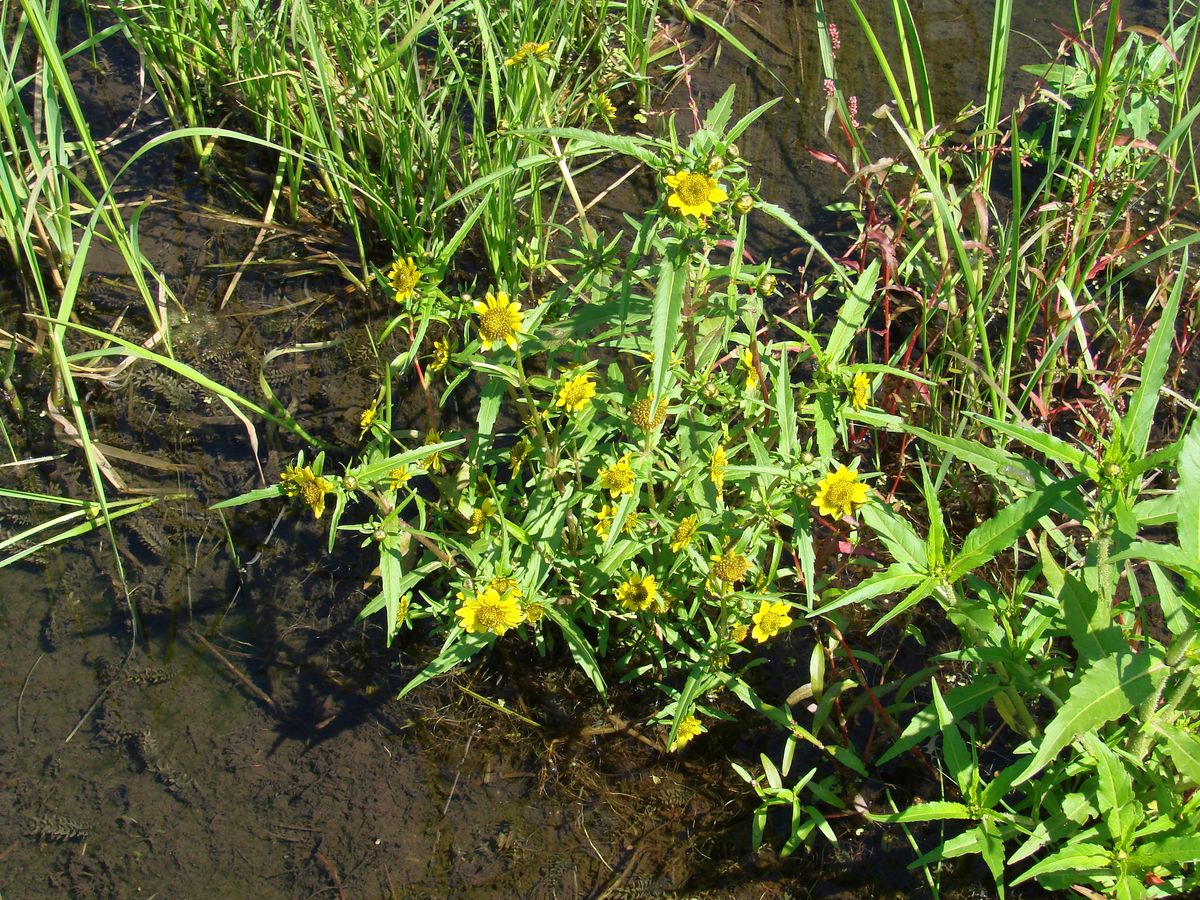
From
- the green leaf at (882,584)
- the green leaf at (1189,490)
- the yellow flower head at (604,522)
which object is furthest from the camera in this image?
the yellow flower head at (604,522)

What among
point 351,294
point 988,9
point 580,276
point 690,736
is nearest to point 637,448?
point 580,276

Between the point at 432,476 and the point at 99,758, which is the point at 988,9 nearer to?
the point at 432,476

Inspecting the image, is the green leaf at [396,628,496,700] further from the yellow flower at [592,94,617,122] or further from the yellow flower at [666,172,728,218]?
the yellow flower at [592,94,617,122]

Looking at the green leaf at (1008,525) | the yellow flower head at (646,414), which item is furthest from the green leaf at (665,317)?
the green leaf at (1008,525)

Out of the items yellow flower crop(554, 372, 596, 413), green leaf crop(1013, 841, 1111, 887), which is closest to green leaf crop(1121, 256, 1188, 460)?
green leaf crop(1013, 841, 1111, 887)

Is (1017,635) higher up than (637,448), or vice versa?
(637,448)

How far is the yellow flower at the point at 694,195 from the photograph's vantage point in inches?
69.9

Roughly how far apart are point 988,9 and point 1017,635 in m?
2.98

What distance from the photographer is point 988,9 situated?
4035 millimetres

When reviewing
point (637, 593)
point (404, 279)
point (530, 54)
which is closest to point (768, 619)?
point (637, 593)

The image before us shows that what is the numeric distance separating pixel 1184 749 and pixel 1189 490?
53 centimetres

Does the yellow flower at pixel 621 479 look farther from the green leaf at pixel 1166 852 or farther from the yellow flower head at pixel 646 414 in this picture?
the green leaf at pixel 1166 852

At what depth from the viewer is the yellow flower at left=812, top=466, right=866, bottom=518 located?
1973 mm

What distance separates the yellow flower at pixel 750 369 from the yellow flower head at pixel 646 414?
0.84 feet
